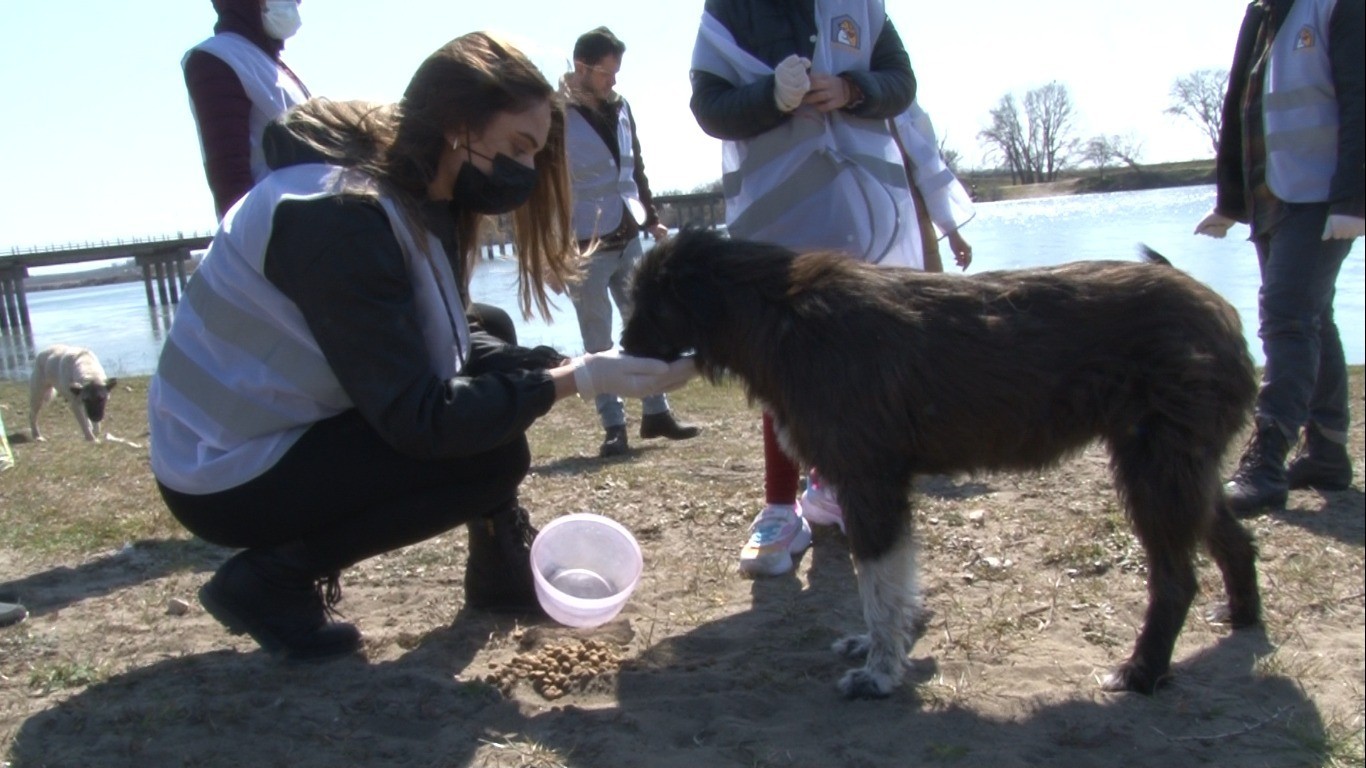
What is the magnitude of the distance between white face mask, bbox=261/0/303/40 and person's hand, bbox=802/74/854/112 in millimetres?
1906

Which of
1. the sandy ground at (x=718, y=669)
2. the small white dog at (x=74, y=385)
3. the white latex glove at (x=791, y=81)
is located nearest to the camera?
the sandy ground at (x=718, y=669)

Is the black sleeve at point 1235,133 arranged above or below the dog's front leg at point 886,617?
above

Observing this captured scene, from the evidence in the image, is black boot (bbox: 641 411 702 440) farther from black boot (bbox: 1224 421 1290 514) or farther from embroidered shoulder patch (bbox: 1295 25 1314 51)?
embroidered shoulder patch (bbox: 1295 25 1314 51)

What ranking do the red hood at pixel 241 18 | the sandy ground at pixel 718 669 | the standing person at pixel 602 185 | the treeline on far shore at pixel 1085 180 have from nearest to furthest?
the sandy ground at pixel 718 669 < the red hood at pixel 241 18 < the treeline on far shore at pixel 1085 180 < the standing person at pixel 602 185

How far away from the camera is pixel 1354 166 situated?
405 cm

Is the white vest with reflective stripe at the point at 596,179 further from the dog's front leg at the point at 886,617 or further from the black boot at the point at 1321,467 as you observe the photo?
the dog's front leg at the point at 886,617

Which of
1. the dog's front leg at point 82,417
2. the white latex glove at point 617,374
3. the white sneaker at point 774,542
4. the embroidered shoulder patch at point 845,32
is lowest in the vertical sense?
the dog's front leg at point 82,417

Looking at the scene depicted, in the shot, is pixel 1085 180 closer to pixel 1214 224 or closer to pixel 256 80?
pixel 1214 224

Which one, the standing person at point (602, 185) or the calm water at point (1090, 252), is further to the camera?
the calm water at point (1090, 252)

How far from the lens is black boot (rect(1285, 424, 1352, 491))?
15.9ft

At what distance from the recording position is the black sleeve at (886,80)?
3805 mm

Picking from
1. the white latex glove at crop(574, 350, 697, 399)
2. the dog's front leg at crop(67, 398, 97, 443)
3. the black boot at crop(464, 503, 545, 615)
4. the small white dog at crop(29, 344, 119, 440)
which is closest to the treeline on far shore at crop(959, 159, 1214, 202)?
the white latex glove at crop(574, 350, 697, 399)

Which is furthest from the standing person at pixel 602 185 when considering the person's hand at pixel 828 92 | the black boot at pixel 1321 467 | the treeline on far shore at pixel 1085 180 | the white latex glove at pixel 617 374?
the black boot at pixel 1321 467

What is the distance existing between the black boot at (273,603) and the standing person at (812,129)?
152cm
